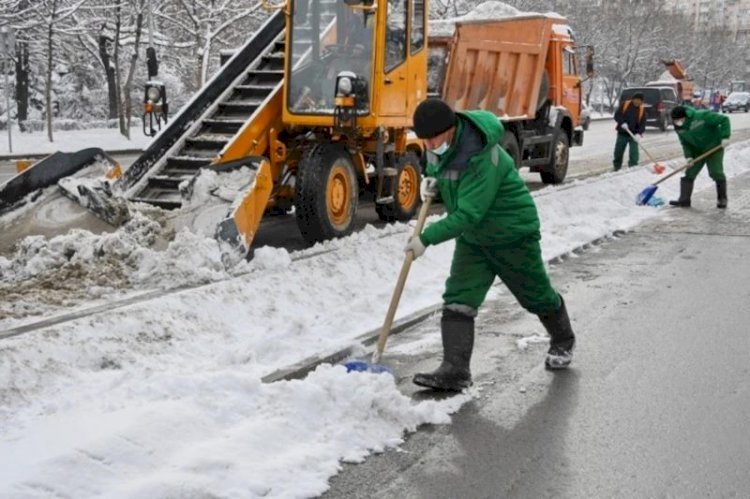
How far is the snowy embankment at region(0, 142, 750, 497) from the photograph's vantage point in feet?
11.7

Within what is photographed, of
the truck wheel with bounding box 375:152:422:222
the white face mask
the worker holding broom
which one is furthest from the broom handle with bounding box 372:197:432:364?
the worker holding broom

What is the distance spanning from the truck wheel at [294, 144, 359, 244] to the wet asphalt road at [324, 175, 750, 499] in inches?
93.9

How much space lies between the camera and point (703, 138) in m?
12.5

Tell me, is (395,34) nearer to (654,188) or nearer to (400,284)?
(654,188)

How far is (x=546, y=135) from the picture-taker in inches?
595

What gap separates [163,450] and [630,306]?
4322 millimetres

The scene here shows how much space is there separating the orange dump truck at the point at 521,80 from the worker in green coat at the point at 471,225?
7.95m

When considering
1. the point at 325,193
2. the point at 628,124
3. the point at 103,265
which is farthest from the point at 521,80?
the point at 103,265

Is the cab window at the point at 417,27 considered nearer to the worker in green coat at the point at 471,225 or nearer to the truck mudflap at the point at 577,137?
the worker in green coat at the point at 471,225

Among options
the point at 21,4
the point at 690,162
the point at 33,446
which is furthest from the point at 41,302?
the point at 21,4

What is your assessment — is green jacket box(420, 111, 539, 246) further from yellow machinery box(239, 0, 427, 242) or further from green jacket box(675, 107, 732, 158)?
green jacket box(675, 107, 732, 158)

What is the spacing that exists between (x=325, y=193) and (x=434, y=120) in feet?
14.1

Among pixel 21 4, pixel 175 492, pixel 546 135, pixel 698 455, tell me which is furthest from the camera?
pixel 21 4

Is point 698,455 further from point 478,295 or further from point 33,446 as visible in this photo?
point 33,446
